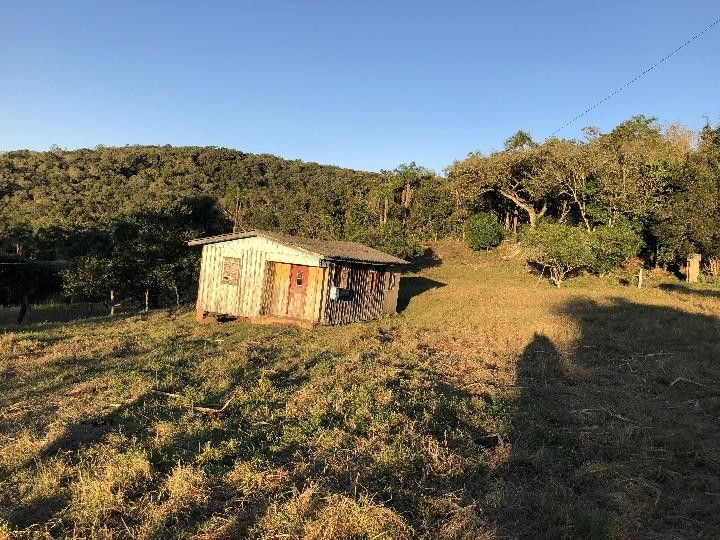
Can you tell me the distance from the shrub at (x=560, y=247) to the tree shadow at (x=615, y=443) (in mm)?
14870

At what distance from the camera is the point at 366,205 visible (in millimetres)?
51250

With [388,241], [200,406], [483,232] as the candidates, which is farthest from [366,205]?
[200,406]

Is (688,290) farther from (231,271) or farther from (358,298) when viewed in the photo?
(231,271)

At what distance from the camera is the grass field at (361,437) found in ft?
16.0

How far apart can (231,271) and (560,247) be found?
1899 centimetres

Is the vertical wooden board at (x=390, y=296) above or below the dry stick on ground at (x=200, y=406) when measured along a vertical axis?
above

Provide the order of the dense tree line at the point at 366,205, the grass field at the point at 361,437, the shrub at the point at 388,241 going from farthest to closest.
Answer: the shrub at the point at 388,241 → the dense tree line at the point at 366,205 → the grass field at the point at 361,437

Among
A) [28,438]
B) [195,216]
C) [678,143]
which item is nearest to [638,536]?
[28,438]

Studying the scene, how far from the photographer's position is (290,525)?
4.56 m

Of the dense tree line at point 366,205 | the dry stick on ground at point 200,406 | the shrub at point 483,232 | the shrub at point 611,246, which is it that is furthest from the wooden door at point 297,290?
the shrub at point 483,232

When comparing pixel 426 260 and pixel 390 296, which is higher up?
pixel 426 260

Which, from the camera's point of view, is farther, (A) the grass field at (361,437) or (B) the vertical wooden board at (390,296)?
(B) the vertical wooden board at (390,296)

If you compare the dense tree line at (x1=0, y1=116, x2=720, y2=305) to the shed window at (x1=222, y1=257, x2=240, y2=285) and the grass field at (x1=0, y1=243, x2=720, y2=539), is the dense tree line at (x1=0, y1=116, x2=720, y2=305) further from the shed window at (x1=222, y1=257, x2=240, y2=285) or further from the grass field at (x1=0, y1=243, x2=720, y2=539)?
the grass field at (x1=0, y1=243, x2=720, y2=539)

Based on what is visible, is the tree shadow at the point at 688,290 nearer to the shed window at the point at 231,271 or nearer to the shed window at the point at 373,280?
the shed window at the point at 373,280
